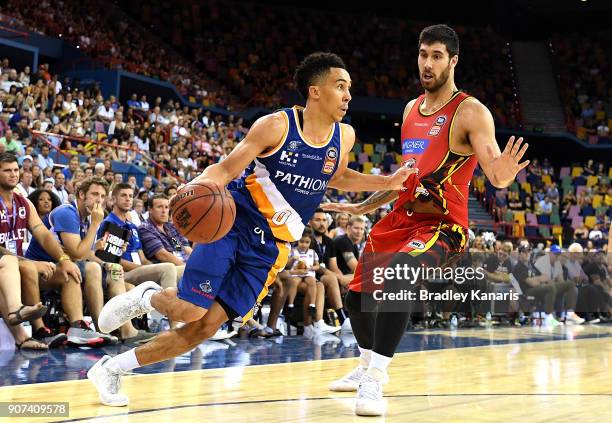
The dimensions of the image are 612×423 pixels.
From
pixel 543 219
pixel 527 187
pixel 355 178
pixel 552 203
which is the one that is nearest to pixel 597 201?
pixel 552 203

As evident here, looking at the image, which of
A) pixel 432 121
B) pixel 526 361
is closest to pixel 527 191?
pixel 526 361

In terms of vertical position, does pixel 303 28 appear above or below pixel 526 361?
A: above

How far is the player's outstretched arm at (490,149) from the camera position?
147 inches

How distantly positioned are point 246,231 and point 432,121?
1.33m

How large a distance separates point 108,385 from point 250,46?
78.4ft

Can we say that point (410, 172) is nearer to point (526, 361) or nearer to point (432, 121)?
point (432, 121)

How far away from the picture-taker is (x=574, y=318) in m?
12.8

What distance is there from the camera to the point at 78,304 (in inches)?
253

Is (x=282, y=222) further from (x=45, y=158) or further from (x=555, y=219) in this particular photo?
(x=555, y=219)

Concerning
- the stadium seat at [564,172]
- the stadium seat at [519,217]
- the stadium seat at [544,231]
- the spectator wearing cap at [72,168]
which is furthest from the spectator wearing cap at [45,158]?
the stadium seat at [564,172]

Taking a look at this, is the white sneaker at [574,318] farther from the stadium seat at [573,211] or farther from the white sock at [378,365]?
the stadium seat at [573,211]

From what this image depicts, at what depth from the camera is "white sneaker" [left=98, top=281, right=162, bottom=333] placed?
398 cm

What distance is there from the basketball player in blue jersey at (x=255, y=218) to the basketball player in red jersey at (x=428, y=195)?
0.83 feet

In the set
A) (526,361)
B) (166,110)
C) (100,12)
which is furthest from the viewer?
(100,12)
